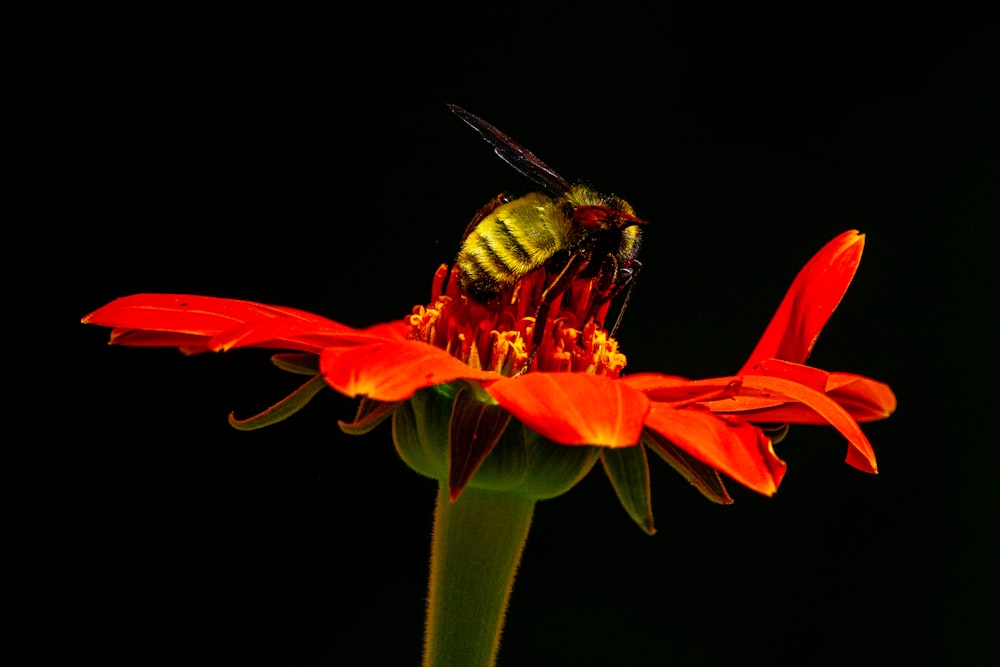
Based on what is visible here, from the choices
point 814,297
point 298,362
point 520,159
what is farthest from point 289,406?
point 814,297

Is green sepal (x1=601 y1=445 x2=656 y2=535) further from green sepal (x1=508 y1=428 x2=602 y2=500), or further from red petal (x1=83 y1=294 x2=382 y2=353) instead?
red petal (x1=83 y1=294 x2=382 y2=353)

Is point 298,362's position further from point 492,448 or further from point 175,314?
point 492,448

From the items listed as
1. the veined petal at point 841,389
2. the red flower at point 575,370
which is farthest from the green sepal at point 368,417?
the veined petal at point 841,389

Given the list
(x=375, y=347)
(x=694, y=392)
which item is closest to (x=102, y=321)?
(x=375, y=347)

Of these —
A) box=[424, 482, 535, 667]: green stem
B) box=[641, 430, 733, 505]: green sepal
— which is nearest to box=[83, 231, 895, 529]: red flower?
box=[641, 430, 733, 505]: green sepal

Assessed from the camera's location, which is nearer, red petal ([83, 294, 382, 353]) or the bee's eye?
red petal ([83, 294, 382, 353])

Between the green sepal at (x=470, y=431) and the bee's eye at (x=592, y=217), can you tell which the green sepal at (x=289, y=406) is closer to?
the green sepal at (x=470, y=431)
